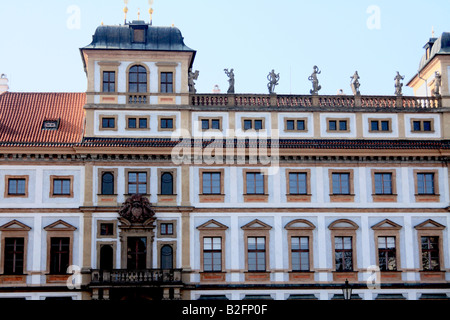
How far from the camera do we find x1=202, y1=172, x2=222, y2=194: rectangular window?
51.3m

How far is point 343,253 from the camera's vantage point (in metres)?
50.9

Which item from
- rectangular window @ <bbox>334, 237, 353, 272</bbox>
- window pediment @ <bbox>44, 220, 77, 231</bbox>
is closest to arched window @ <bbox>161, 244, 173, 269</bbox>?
window pediment @ <bbox>44, 220, 77, 231</bbox>

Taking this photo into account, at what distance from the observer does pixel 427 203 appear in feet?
171

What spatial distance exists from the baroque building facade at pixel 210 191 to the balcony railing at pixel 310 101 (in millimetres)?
99

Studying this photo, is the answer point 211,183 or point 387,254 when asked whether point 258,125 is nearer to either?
point 211,183

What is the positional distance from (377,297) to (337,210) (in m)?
6.17

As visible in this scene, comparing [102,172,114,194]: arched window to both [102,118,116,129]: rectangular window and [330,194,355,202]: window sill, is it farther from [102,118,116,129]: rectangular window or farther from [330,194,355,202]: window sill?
[330,194,355,202]: window sill

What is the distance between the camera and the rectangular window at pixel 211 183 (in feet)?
168

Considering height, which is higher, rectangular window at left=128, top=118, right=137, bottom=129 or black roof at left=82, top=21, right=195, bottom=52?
black roof at left=82, top=21, right=195, bottom=52

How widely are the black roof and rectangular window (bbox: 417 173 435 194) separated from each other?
699 inches

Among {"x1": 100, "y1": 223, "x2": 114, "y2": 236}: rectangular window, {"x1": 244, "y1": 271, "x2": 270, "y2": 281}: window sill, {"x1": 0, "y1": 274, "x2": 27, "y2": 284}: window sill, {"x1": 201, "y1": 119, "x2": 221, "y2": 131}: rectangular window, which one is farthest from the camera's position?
{"x1": 201, "y1": 119, "x2": 221, "y2": 131}: rectangular window

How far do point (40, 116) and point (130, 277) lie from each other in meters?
13.7

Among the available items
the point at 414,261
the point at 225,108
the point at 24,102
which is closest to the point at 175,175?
the point at 225,108

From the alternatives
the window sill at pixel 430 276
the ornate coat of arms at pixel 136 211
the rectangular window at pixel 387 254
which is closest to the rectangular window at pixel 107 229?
the ornate coat of arms at pixel 136 211
